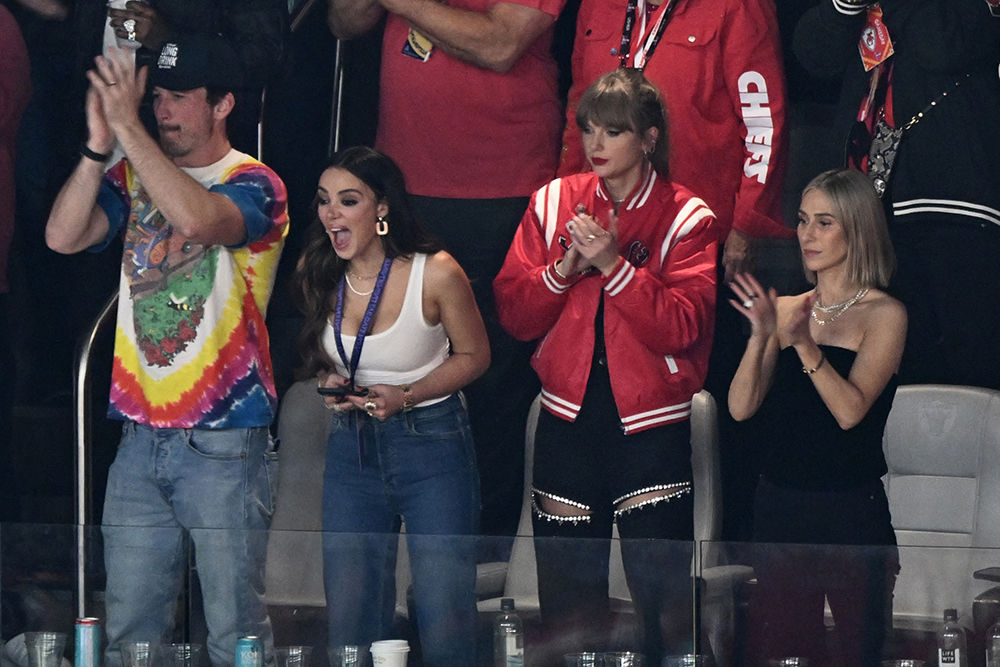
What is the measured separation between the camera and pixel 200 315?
3363mm

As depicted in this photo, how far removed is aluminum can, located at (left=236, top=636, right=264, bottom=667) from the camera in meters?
2.68

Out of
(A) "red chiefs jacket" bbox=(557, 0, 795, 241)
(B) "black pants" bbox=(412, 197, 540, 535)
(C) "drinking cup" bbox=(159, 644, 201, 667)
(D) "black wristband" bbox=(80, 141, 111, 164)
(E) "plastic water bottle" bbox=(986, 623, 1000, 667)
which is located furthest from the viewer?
(B) "black pants" bbox=(412, 197, 540, 535)

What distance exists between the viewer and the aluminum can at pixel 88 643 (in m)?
2.78

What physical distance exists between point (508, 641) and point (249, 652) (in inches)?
18.1

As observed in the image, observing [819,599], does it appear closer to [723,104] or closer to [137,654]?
[137,654]

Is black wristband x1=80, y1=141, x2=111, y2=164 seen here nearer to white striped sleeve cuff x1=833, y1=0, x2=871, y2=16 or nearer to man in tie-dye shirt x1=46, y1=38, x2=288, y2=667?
man in tie-dye shirt x1=46, y1=38, x2=288, y2=667

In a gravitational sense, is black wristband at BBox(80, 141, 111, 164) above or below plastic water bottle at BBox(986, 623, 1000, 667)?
above

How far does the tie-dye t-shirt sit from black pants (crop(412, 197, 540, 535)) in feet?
1.96

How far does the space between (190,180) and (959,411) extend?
76.4 inches

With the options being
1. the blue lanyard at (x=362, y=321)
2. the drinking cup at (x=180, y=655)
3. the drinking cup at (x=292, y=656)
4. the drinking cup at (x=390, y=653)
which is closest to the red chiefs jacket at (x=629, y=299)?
the blue lanyard at (x=362, y=321)

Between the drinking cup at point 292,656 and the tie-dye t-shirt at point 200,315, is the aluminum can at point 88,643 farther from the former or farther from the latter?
the tie-dye t-shirt at point 200,315

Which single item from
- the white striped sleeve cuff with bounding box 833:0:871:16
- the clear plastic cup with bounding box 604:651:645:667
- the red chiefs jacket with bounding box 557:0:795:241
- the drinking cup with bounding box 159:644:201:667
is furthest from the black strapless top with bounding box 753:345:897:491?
the drinking cup with bounding box 159:644:201:667

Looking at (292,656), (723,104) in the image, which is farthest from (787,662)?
(723,104)

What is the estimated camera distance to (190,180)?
3348 millimetres
